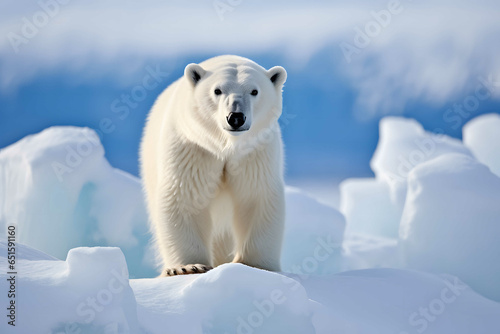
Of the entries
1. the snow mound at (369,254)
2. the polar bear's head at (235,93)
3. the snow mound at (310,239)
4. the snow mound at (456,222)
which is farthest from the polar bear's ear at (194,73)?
the snow mound at (369,254)

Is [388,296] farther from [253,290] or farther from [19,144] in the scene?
→ [19,144]

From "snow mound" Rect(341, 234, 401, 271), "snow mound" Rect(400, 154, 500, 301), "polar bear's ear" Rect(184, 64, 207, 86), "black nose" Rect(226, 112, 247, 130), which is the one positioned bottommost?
"snow mound" Rect(341, 234, 401, 271)

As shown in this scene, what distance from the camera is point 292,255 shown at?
6.45m

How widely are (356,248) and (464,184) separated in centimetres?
250

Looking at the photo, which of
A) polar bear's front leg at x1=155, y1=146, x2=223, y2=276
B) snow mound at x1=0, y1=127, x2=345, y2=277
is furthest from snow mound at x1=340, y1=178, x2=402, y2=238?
polar bear's front leg at x1=155, y1=146, x2=223, y2=276

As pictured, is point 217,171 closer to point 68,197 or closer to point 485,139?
point 68,197

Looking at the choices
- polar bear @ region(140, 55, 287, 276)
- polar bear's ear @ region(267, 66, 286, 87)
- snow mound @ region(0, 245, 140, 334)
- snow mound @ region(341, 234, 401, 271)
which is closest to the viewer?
snow mound @ region(0, 245, 140, 334)

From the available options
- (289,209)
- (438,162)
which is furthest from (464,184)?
(289,209)

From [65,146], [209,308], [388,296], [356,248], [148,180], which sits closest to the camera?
[209,308]

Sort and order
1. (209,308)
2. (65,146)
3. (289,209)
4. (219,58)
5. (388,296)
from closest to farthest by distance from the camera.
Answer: (209,308), (388,296), (219,58), (65,146), (289,209)

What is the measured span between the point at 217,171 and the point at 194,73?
0.61 metres

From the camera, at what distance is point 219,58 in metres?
3.70

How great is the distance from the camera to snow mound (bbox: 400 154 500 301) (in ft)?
16.4

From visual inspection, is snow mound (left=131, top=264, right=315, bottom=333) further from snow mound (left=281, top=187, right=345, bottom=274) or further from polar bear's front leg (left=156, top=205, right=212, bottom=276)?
snow mound (left=281, top=187, right=345, bottom=274)
